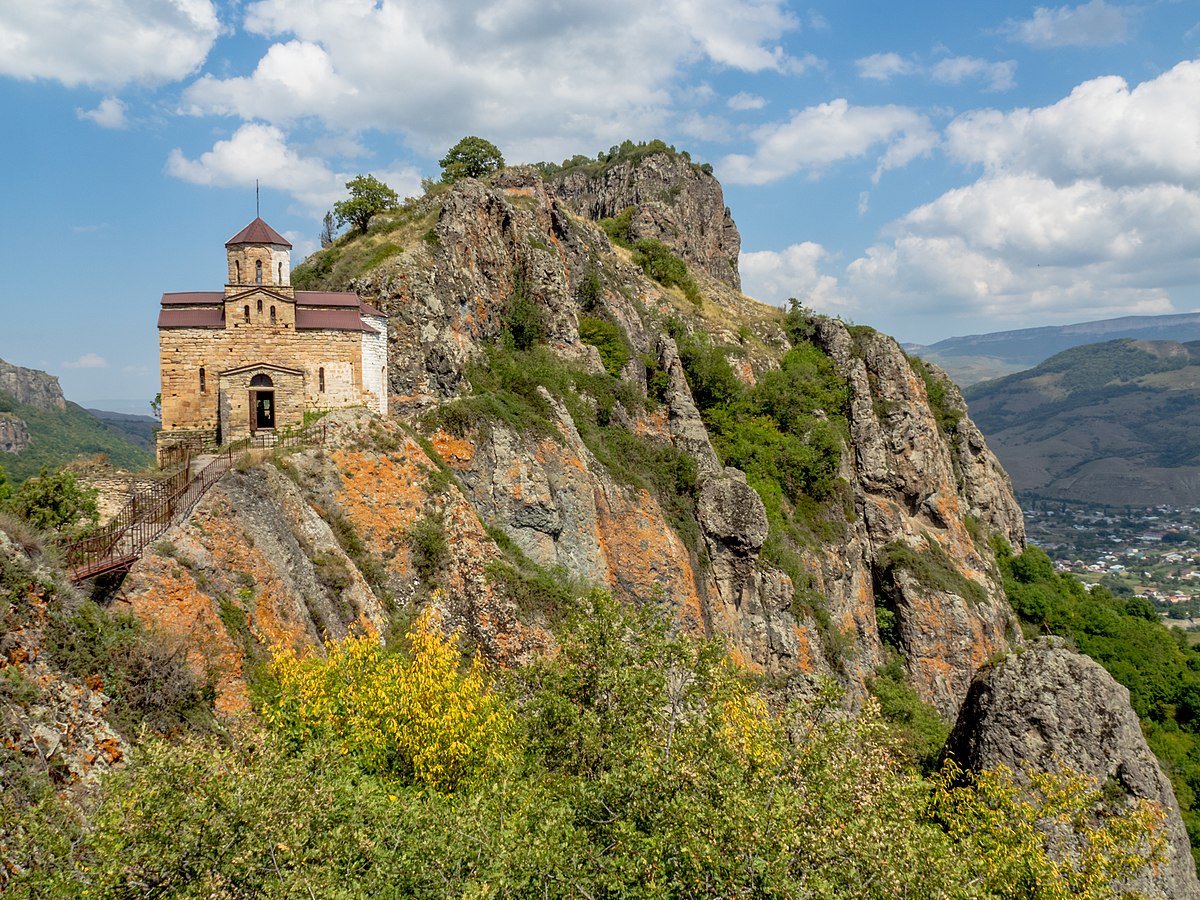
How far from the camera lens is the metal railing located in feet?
57.7

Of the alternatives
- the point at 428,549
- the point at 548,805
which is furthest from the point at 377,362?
the point at 548,805

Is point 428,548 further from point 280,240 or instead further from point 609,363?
point 609,363

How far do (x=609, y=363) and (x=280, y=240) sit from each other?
20.9 meters

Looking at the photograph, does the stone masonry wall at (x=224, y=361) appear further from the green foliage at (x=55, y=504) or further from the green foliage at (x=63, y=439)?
the green foliage at (x=63, y=439)

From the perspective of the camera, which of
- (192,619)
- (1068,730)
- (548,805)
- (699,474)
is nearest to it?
Result: (548,805)

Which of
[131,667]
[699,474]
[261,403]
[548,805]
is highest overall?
[261,403]

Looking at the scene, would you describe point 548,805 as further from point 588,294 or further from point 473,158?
point 473,158

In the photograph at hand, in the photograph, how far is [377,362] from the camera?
113ft

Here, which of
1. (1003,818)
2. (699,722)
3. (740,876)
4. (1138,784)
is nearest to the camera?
(740,876)

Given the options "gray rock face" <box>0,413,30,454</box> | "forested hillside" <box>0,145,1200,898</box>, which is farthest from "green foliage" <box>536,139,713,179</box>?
"gray rock face" <box>0,413,30,454</box>

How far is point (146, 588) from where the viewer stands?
18.1 metres

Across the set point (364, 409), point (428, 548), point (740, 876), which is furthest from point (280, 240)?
point (740, 876)

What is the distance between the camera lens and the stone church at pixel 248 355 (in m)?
31.1

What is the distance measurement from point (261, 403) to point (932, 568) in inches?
1892
